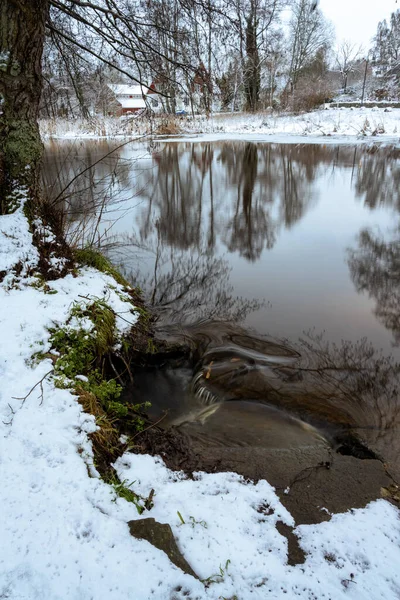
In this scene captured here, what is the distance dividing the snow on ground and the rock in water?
0.04 metres

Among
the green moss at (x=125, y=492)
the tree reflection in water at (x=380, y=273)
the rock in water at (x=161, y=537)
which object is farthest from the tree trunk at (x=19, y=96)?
the tree reflection in water at (x=380, y=273)

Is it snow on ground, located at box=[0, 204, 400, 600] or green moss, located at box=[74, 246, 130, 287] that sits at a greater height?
green moss, located at box=[74, 246, 130, 287]

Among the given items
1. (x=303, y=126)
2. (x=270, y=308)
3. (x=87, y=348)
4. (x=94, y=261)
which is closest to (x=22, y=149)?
(x=94, y=261)

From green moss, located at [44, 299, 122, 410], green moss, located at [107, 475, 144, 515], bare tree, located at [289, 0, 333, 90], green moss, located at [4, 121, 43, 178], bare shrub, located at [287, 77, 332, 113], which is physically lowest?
green moss, located at [107, 475, 144, 515]

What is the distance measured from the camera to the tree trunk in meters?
3.59

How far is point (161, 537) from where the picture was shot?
1.88m

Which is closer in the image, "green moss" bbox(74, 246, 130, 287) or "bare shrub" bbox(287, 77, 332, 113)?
"green moss" bbox(74, 246, 130, 287)

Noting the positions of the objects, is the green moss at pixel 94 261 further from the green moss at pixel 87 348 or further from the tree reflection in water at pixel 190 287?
the green moss at pixel 87 348

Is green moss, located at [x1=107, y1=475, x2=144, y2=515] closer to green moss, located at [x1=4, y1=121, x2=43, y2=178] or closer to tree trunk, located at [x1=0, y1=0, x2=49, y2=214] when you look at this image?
tree trunk, located at [x1=0, y1=0, x2=49, y2=214]

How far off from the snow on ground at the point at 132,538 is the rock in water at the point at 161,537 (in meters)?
0.04

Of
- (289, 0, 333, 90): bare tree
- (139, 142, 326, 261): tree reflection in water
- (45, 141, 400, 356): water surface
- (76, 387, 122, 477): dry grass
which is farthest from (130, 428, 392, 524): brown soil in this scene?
(289, 0, 333, 90): bare tree

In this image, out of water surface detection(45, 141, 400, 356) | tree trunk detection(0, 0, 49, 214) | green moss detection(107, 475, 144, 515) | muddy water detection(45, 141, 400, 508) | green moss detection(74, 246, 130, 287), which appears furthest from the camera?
water surface detection(45, 141, 400, 356)

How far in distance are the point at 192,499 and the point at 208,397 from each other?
4.79 ft

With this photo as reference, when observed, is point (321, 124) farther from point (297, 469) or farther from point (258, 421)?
point (297, 469)
